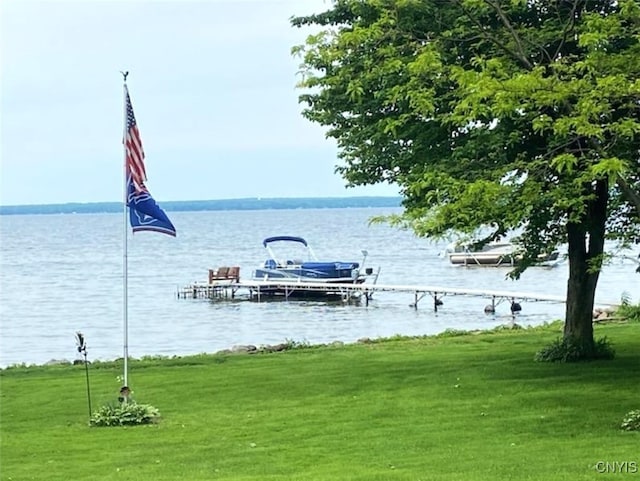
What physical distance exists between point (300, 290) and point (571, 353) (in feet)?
108

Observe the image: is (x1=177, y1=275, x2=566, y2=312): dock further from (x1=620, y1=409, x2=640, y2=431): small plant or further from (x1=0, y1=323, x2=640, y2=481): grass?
(x1=620, y1=409, x2=640, y2=431): small plant

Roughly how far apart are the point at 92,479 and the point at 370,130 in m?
6.98

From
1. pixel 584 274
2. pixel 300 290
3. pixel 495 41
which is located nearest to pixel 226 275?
pixel 300 290

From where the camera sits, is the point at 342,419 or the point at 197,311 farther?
the point at 197,311

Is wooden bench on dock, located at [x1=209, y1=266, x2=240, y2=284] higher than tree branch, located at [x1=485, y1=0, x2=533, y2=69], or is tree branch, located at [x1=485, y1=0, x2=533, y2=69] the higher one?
tree branch, located at [x1=485, y1=0, x2=533, y2=69]

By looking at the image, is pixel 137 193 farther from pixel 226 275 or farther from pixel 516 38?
pixel 226 275

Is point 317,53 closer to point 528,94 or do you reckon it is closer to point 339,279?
point 528,94

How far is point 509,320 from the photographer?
35125 mm

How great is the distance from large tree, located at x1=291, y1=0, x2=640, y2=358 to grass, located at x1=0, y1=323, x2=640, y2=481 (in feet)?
6.44

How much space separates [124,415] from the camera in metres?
12.3

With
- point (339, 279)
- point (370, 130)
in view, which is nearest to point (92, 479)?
point (370, 130)

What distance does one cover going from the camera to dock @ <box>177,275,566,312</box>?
42.5 meters

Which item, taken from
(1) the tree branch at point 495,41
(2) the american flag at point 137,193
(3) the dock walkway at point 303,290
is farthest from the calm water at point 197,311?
(1) the tree branch at point 495,41

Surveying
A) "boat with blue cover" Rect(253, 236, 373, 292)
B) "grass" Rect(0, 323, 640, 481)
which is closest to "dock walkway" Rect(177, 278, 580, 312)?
"boat with blue cover" Rect(253, 236, 373, 292)
